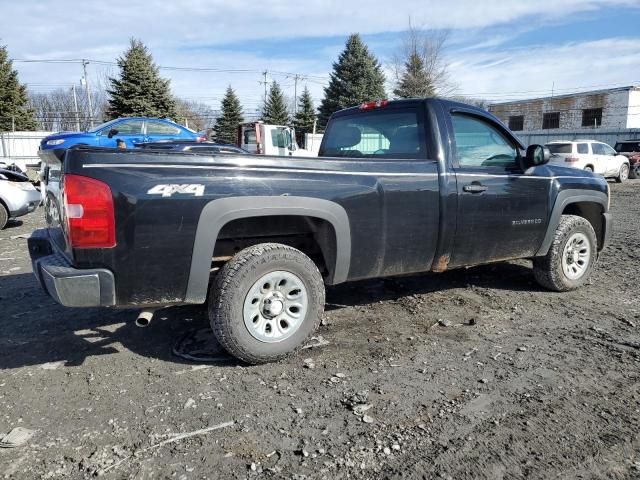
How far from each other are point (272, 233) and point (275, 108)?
146ft

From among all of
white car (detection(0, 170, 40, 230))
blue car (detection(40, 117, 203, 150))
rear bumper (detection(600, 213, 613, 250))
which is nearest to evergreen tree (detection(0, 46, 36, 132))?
blue car (detection(40, 117, 203, 150))

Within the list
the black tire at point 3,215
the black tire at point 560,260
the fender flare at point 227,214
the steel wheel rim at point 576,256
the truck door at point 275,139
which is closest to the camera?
the fender flare at point 227,214

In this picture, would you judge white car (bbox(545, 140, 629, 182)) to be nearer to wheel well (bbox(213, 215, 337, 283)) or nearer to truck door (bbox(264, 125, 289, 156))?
truck door (bbox(264, 125, 289, 156))

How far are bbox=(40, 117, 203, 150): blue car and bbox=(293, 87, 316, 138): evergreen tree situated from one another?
3067 centimetres

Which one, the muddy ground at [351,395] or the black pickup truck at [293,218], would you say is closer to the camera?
the muddy ground at [351,395]

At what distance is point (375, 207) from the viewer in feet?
12.2

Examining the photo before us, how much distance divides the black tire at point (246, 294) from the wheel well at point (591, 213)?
342 centimetres

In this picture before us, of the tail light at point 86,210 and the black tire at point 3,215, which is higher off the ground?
the tail light at point 86,210

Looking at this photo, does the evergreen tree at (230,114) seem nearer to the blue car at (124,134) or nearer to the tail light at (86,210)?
the blue car at (124,134)

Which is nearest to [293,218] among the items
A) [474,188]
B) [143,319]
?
[143,319]

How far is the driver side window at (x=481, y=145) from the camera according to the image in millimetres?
4348

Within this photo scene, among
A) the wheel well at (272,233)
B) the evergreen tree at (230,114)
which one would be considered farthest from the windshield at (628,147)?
the evergreen tree at (230,114)

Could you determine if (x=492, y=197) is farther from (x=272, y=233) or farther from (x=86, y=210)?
(x=86, y=210)

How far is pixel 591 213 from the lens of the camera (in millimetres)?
5570
